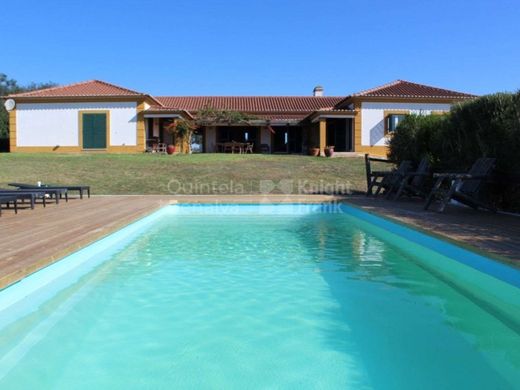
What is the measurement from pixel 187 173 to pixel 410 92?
14.1 m

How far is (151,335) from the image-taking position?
3592 millimetres

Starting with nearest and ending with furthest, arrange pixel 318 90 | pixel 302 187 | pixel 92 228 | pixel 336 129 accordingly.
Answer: pixel 92 228
pixel 302 187
pixel 336 129
pixel 318 90

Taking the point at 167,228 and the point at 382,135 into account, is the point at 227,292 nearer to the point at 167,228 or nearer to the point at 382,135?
the point at 167,228

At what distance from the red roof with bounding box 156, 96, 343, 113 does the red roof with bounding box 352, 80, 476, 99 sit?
555 centimetres

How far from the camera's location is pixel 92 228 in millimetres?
6617

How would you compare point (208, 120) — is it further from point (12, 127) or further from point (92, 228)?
point (92, 228)

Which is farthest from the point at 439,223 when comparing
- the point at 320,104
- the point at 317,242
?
the point at 320,104

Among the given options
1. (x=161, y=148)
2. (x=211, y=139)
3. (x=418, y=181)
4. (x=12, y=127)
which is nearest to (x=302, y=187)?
(x=418, y=181)

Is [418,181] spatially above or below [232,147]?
below

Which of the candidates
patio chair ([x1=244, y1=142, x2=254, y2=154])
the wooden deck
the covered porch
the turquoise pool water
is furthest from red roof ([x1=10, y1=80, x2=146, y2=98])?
the turquoise pool water

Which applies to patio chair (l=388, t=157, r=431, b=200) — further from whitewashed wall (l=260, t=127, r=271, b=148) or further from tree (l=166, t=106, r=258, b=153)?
whitewashed wall (l=260, t=127, r=271, b=148)

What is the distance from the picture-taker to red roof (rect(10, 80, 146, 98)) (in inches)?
953

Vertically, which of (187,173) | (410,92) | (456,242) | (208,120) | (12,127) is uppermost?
(410,92)

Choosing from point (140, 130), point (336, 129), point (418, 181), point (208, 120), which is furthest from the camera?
point (336, 129)
